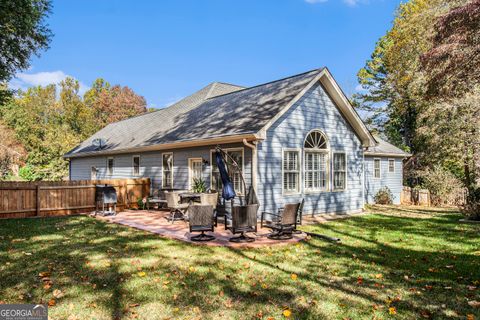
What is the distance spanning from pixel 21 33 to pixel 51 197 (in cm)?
634

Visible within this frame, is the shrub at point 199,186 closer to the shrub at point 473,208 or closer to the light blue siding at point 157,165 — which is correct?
the light blue siding at point 157,165

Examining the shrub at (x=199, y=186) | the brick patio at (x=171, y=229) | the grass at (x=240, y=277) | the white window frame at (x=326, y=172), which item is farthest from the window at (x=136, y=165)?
the white window frame at (x=326, y=172)

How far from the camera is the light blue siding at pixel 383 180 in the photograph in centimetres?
1933

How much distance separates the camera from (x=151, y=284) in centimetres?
497

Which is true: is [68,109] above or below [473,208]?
above

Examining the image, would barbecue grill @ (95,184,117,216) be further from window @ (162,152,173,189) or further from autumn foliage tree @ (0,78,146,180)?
autumn foliage tree @ (0,78,146,180)

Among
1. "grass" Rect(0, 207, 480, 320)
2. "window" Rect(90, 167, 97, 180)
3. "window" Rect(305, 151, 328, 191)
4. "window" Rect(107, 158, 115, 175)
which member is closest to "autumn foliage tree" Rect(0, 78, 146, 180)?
"window" Rect(90, 167, 97, 180)

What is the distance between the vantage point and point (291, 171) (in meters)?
11.3

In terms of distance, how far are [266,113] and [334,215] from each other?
4.86m

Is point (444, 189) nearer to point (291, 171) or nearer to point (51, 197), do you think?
point (291, 171)

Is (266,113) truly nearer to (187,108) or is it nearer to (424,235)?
(424,235)

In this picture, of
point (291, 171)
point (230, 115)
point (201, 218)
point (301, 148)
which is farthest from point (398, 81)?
point (201, 218)

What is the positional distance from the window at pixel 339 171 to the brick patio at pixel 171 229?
4610 mm

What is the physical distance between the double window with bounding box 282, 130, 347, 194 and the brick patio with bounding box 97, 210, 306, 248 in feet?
8.21
